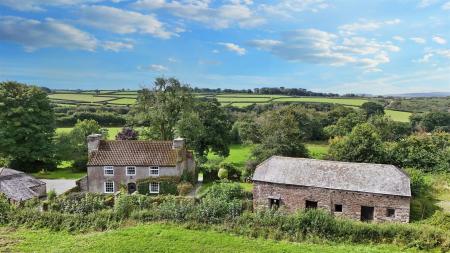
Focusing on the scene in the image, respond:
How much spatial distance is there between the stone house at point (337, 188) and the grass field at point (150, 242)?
716 cm

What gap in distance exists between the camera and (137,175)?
37656 millimetres

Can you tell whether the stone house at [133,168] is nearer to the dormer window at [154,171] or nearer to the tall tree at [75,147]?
the dormer window at [154,171]

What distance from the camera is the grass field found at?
62.6ft

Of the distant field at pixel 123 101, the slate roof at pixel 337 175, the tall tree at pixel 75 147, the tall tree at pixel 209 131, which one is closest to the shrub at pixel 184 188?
the slate roof at pixel 337 175

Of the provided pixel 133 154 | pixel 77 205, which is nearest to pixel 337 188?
pixel 77 205

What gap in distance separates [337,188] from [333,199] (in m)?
0.91

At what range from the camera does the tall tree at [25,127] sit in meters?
48.0

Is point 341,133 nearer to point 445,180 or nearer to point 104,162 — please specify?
point 445,180

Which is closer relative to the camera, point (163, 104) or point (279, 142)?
point (279, 142)

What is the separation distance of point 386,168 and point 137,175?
22335 millimetres

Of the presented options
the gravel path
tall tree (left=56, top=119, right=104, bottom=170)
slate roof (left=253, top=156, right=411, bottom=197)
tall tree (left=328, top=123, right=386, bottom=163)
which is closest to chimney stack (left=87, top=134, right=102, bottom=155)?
the gravel path

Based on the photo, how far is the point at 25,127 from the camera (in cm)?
4900

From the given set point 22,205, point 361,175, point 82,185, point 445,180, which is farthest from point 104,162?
point 445,180

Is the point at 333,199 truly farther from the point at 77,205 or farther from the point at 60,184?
the point at 60,184
